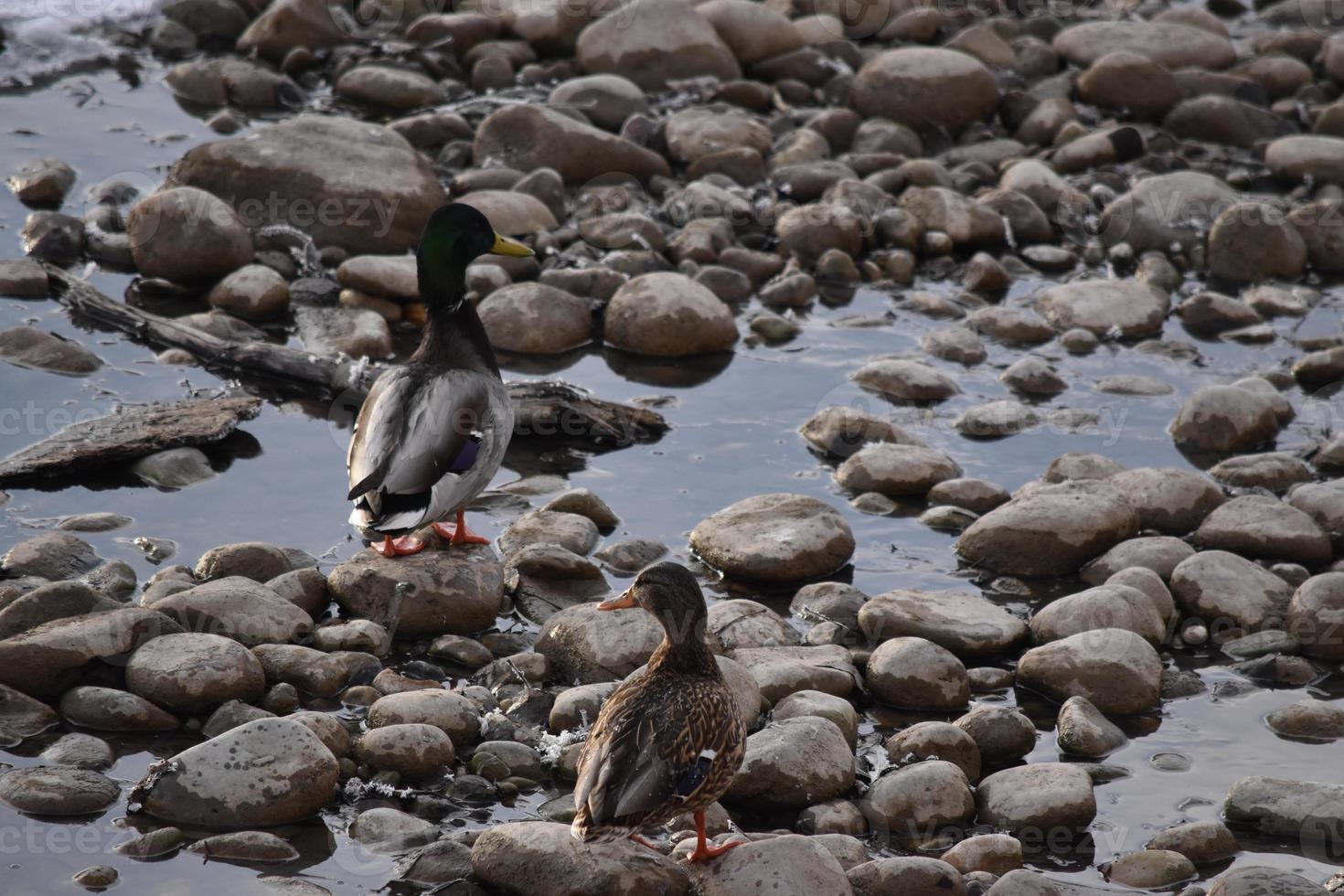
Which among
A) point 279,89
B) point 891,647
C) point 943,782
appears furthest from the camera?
point 279,89

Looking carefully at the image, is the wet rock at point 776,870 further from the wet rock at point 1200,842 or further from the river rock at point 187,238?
the river rock at point 187,238

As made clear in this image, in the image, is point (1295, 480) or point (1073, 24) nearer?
point (1295, 480)

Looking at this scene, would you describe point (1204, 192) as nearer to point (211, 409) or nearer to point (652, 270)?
point (652, 270)

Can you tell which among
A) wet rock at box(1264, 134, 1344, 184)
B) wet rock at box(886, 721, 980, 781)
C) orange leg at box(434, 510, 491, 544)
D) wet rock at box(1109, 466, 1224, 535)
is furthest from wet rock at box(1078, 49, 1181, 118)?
wet rock at box(886, 721, 980, 781)

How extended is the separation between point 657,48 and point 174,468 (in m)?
7.16

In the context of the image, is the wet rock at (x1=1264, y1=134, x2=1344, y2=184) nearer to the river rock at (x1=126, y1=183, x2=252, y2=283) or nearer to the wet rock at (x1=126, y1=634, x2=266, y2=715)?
the river rock at (x1=126, y1=183, x2=252, y2=283)

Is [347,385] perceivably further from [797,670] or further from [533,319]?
[797,670]

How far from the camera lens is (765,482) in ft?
26.5

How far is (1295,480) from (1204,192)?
13.0ft

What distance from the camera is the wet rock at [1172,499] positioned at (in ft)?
25.0

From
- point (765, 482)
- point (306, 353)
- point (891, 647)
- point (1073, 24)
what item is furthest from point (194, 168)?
point (1073, 24)

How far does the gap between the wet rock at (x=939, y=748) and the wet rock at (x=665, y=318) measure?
4.17 metres

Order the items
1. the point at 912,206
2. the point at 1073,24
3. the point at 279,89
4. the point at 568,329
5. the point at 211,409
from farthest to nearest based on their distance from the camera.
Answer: the point at 1073,24 → the point at 279,89 → the point at 912,206 → the point at 568,329 → the point at 211,409

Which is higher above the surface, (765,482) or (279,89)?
(279,89)
